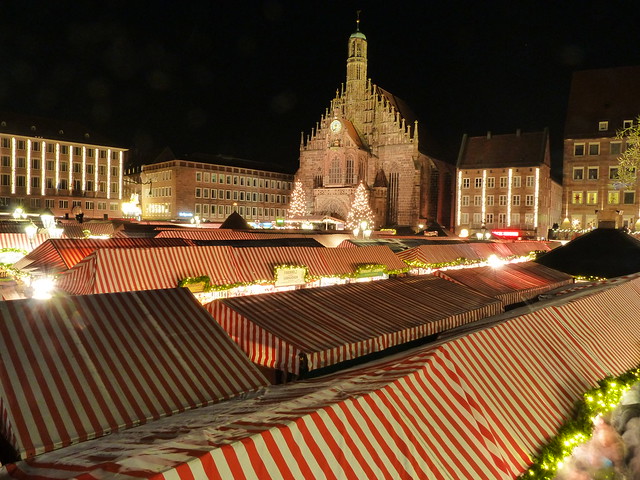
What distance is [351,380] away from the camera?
16.7 ft

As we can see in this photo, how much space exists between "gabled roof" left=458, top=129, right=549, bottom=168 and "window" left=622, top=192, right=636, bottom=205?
9.29 m

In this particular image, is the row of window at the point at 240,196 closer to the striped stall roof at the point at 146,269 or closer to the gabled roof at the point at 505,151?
the gabled roof at the point at 505,151

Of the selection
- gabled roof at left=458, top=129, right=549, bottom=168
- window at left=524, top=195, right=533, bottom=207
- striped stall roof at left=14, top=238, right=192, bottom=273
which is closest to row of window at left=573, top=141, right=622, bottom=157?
gabled roof at left=458, top=129, right=549, bottom=168

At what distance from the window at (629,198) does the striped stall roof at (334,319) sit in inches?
1935

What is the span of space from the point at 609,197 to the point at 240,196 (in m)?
50.0

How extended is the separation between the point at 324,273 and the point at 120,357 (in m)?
11.6

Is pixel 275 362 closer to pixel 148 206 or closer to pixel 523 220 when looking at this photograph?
pixel 523 220

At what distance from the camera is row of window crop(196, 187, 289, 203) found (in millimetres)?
73750

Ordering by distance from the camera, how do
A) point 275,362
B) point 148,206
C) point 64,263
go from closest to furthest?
1. point 275,362
2. point 64,263
3. point 148,206

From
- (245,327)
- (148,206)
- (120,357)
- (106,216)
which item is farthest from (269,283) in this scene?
(148,206)

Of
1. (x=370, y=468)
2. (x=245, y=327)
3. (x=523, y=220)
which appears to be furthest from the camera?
(x=523, y=220)

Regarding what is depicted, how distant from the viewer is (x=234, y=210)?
72812 millimetres

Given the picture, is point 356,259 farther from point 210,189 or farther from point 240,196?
point 240,196

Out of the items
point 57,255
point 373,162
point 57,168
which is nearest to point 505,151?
point 373,162
